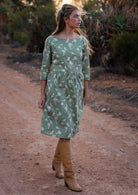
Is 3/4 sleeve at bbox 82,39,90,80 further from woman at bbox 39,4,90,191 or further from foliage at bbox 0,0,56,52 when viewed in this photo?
foliage at bbox 0,0,56,52

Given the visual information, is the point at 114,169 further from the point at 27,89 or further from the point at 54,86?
the point at 27,89

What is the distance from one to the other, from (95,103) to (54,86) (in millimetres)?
4784

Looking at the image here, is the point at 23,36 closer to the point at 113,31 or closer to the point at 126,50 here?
the point at 113,31

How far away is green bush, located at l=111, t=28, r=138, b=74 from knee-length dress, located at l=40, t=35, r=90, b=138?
6102 mm

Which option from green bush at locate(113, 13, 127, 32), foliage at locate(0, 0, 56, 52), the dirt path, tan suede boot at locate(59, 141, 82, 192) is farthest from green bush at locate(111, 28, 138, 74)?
foliage at locate(0, 0, 56, 52)

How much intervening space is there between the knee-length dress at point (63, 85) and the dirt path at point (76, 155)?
67cm

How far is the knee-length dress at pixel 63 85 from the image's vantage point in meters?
3.21

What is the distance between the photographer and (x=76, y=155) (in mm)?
4398

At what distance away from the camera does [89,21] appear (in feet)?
39.7

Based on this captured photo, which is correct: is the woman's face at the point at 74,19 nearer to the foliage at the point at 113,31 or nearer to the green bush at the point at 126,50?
the green bush at the point at 126,50

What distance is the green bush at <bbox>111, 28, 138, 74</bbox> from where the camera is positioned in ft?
30.7

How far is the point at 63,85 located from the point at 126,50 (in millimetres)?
6851

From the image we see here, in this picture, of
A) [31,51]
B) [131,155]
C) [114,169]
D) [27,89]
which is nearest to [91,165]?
[114,169]

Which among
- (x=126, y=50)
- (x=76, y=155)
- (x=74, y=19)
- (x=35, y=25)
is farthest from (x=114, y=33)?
(x=35, y=25)
